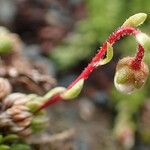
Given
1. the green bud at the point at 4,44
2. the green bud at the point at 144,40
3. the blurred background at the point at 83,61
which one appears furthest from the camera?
the blurred background at the point at 83,61

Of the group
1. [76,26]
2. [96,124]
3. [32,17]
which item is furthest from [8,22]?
[96,124]

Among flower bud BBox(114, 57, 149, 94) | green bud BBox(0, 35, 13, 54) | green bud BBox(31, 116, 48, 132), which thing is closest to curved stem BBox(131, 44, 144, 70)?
flower bud BBox(114, 57, 149, 94)

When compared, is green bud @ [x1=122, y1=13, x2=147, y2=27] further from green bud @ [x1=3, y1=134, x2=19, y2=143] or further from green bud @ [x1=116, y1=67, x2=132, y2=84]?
green bud @ [x1=3, y1=134, x2=19, y2=143]

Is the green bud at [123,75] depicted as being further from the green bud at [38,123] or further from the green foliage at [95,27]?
the green foliage at [95,27]

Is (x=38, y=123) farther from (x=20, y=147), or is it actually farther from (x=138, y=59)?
(x=138, y=59)

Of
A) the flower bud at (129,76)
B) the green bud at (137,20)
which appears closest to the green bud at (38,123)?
the flower bud at (129,76)

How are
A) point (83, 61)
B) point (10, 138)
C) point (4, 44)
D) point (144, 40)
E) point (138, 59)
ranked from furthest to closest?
point (83, 61)
point (4, 44)
point (10, 138)
point (138, 59)
point (144, 40)

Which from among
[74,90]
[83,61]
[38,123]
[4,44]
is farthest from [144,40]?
[83,61]
